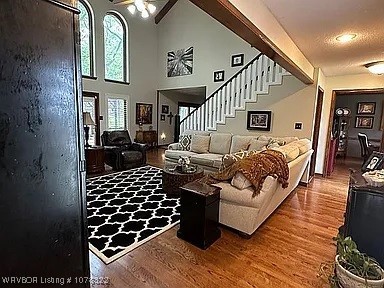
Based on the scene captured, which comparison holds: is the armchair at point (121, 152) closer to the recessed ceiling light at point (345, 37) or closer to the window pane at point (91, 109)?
the window pane at point (91, 109)

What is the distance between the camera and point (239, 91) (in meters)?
5.64

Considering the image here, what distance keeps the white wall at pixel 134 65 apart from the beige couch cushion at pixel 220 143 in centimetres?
388

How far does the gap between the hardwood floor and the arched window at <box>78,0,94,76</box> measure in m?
6.05

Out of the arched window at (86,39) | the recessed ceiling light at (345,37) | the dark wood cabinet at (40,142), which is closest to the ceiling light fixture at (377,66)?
the recessed ceiling light at (345,37)

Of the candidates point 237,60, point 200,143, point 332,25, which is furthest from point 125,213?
point 237,60

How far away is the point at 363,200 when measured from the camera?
1.75 meters

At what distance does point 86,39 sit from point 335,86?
6749mm

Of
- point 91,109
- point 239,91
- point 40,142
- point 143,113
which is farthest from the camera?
point 143,113

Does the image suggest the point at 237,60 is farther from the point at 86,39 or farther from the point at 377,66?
the point at 86,39

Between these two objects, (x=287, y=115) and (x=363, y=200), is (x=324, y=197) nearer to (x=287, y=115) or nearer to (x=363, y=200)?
(x=287, y=115)

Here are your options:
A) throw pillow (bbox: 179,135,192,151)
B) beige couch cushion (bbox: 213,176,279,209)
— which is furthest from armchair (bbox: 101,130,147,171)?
beige couch cushion (bbox: 213,176,279,209)

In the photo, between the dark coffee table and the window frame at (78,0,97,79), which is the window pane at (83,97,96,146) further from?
the dark coffee table

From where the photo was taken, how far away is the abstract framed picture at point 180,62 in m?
8.05

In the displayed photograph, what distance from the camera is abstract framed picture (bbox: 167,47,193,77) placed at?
8.05 m
